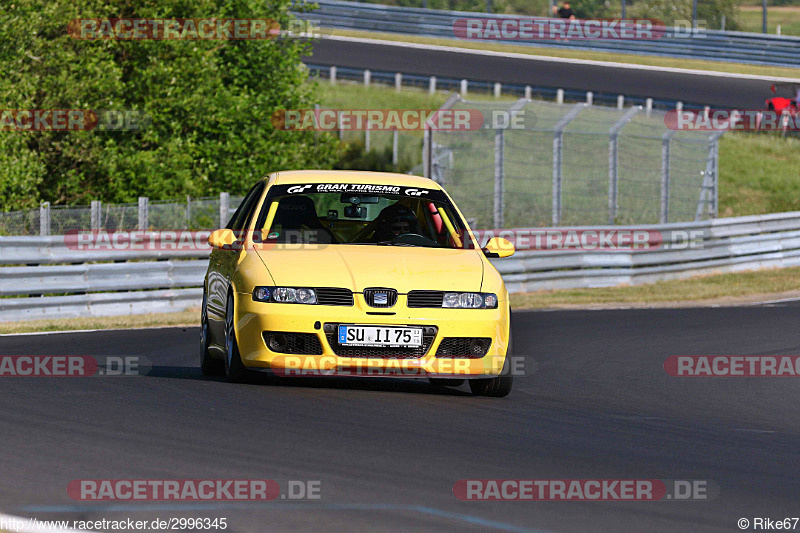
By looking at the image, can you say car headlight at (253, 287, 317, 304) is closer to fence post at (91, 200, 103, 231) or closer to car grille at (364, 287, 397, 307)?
car grille at (364, 287, 397, 307)

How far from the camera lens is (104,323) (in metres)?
→ 15.7

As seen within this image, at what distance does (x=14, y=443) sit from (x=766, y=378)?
6.92 m

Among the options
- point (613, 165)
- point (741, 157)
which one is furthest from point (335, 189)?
point (741, 157)

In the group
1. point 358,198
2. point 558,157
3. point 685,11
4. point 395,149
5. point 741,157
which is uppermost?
point 358,198

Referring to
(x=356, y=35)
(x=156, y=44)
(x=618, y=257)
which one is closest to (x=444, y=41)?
(x=356, y=35)

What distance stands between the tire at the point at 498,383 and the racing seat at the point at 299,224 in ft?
4.65

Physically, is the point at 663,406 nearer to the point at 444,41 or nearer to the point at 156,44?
the point at 156,44

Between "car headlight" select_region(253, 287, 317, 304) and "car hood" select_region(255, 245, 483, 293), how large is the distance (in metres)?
0.04

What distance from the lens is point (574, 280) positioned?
22.3 m

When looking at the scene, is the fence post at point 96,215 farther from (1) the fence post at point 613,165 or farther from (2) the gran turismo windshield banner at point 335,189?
(1) the fence post at point 613,165
